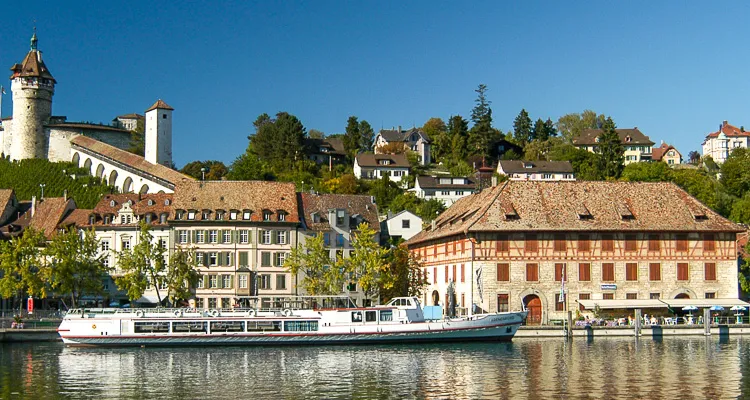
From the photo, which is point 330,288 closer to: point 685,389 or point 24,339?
point 24,339

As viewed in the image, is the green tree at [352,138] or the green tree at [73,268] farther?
the green tree at [352,138]

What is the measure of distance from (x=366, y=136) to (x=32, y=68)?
6642 centimetres

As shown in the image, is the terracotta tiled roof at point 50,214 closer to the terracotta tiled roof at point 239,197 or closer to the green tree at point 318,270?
the terracotta tiled roof at point 239,197

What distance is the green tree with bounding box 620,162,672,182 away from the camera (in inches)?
5511

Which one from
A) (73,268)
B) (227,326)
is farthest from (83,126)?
(227,326)

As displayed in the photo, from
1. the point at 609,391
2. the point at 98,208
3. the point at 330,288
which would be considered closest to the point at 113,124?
the point at 98,208

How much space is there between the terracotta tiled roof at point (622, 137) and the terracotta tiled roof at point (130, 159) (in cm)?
8421

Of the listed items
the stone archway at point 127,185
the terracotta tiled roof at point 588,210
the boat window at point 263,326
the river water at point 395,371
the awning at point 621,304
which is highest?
the stone archway at point 127,185

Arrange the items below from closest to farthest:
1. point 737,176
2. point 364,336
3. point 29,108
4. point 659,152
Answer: point 364,336
point 737,176
point 29,108
point 659,152

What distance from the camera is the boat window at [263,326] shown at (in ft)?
229

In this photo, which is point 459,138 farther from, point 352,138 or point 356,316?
point 356,316

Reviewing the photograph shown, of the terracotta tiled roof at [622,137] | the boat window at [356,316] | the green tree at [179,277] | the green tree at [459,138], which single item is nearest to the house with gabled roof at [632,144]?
the terracotta tiled roof at [622,137]

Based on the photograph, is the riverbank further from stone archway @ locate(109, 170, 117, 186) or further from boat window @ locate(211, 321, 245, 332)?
stone archway @ locate(109, 170, 117, 186)

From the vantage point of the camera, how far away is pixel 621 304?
246 ft
